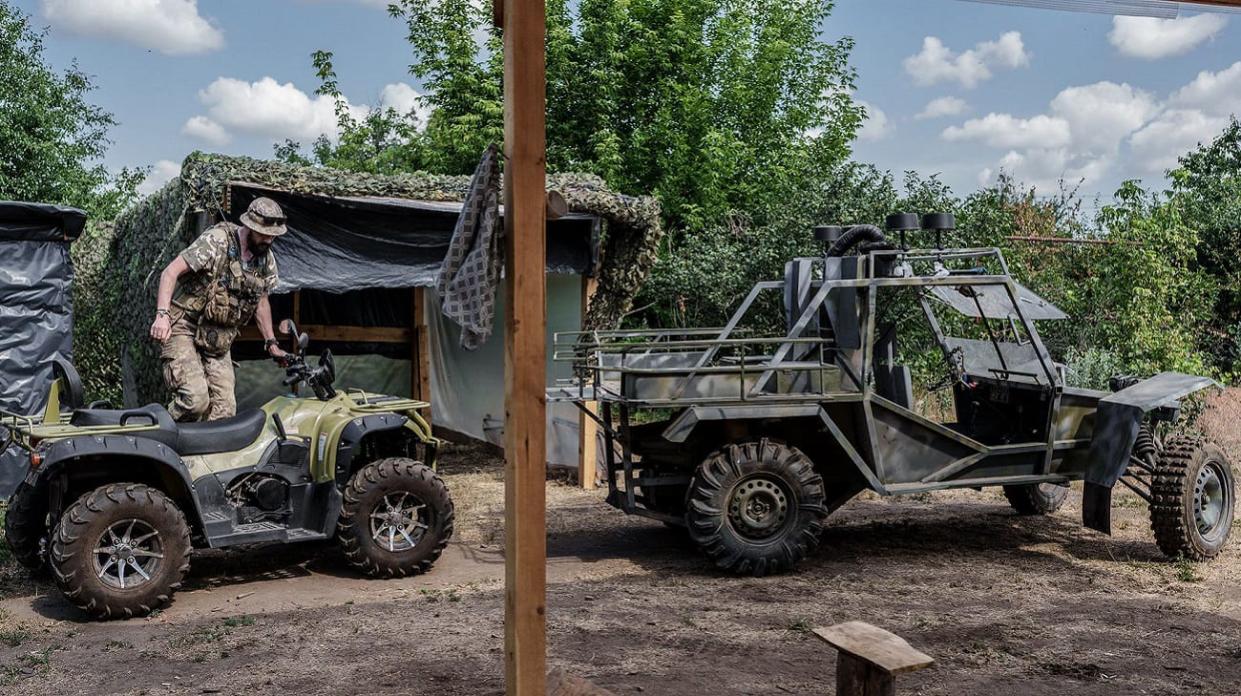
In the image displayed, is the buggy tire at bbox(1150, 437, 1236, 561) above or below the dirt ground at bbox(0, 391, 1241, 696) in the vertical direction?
above

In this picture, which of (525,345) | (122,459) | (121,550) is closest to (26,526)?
(122,459)

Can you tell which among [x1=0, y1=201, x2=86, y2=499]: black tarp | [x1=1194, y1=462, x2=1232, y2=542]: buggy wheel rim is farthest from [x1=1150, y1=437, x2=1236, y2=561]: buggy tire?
[x1=0, y1=201, x2=86, y2=499]: black tarp

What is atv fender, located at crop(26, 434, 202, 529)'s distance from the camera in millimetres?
5672

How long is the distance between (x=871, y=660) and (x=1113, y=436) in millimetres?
4410

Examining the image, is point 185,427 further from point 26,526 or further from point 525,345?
point 525,345

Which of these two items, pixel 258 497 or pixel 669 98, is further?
pixel 669 98

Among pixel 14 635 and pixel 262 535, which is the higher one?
pixel 262 535

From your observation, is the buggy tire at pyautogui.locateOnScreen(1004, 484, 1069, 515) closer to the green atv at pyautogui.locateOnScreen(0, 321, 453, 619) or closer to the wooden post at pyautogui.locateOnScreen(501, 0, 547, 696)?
the green atv at pyautogui.locateOnScreen(0, 321, 453, 619)

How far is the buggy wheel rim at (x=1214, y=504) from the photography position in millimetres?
7239

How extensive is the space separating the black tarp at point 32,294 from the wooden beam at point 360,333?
212cm

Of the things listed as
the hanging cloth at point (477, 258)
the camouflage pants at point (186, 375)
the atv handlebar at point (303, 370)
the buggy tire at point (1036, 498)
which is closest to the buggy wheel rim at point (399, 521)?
the atv handlebar at point (303, 370)

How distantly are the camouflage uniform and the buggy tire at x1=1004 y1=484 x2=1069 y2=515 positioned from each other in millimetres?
5718

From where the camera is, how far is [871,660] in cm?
337

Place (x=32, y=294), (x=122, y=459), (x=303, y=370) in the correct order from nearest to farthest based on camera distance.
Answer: (x=122, y=459) → (x=303, y=370) → (x=32, y=294)
